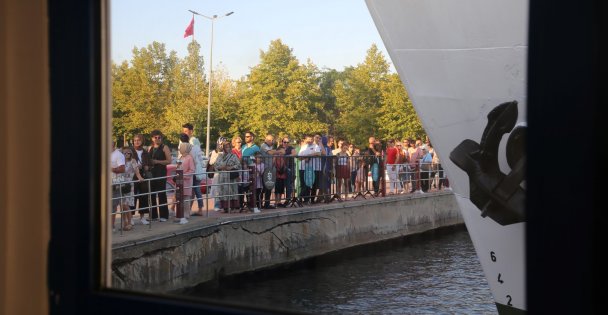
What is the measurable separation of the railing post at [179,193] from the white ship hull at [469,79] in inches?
165

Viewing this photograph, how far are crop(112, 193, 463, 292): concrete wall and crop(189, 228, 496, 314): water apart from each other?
0.70 feet

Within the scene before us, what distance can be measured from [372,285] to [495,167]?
709 cm

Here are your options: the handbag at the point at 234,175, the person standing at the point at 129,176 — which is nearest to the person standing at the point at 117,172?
the person standing at the point at 129,176

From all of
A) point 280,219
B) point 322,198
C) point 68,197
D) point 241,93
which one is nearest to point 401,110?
point 241,93

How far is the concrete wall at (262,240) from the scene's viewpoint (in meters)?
8.66

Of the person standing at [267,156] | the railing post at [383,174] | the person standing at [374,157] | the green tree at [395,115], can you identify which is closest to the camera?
the person standing at [267,156]

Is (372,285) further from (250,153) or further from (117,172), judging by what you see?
(117,172)

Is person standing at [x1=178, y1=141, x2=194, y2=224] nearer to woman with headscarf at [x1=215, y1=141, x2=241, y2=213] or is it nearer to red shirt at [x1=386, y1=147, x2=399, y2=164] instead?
woman with headscarf at [x1=215, y1=141, x2=241, y2=213]

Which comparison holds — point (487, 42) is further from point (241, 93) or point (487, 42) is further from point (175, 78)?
point (241, 93)

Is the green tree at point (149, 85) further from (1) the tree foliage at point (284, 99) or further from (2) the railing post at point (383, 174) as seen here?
(2) the railing post at point (383, 174)

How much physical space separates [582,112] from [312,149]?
461 inches

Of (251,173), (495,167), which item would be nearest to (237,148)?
(251,173)

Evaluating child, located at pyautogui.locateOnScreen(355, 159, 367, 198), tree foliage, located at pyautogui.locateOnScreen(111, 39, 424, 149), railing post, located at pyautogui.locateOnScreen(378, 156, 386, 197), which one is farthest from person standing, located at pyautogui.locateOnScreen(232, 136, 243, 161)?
tree foliage, located at pyautogui.locateOnScreen(111, 39, 424, 149)

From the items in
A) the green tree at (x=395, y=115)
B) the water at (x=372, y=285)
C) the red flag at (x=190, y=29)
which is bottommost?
the water at (x=372, y=285)
